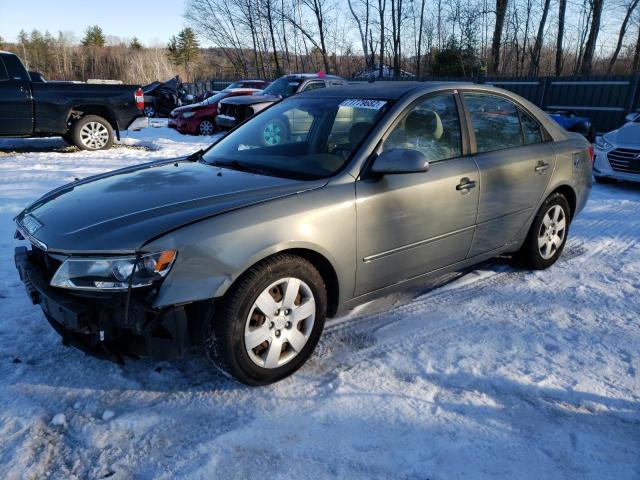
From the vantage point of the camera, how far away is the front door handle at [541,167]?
13.1ft

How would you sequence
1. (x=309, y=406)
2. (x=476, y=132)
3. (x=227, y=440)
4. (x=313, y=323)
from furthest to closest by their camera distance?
1. (x=476, y=132)
2. (x=313, y=323)
3. (x=309, y=406)
4. (x=227, y=440)

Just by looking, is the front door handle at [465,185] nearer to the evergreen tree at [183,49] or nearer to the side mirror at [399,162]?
the side mirror at [399,162]

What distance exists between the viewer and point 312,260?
279cm

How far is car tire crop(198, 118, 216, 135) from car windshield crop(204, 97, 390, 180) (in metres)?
10.7

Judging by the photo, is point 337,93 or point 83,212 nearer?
point 83,212

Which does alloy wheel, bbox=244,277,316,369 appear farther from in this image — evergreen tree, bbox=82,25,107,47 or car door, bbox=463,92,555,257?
evergreen tree, bbox=82,25,107,47

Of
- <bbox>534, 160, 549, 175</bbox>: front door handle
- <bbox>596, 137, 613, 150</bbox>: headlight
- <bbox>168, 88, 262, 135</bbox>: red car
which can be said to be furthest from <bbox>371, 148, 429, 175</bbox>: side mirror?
<bbox>168, 88, 262, 135</bbox>: red car

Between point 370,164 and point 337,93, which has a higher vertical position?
point 337,93

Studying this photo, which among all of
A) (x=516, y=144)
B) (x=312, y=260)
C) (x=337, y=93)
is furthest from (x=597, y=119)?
(x=312, y=260)

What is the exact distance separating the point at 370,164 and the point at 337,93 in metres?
0.98

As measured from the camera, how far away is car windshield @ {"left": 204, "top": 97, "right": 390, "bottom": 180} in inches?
122

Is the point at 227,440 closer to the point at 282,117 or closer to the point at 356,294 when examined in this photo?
the point at 356,294

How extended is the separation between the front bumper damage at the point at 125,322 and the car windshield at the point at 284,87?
36.1 feet

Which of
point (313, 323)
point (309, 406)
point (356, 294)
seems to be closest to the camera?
point (309, 406)
